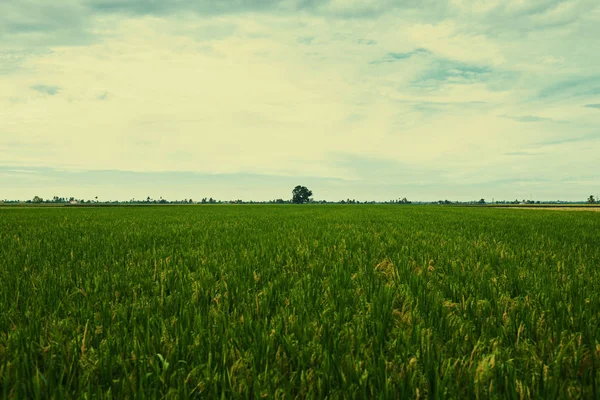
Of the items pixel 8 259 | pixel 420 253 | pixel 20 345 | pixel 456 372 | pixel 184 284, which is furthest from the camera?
pixel 420 253

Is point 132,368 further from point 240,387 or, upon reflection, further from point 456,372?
point 456,372

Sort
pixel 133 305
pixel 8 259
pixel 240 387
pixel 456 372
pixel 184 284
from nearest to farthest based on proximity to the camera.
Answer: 1. pixel 240 387
2. pixel 456 372
3. pixel 133 305
4. pixel 184 284
5. pixel 8 259

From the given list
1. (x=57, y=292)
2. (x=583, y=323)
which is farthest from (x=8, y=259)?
(x=583, y=323)

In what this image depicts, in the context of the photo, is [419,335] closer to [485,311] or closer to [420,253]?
[485,311]

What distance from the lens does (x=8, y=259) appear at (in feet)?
19.8

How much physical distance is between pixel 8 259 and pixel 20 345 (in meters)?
4.88

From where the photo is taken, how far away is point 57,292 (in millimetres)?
3951

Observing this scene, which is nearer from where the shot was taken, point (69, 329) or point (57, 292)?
point (69, 329)

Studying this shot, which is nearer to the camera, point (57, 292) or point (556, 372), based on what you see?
point (556, 372)

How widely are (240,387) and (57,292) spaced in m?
3.34

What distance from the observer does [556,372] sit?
1.96m

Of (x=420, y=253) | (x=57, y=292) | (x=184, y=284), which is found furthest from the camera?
(x=420, y=253)

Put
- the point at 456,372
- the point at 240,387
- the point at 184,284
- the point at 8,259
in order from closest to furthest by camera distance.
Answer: the point at 240,387
the point at 456,372
the point at 184,284
the point at 8,259

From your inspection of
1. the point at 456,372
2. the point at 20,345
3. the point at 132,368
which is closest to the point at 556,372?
the point at 456,372
